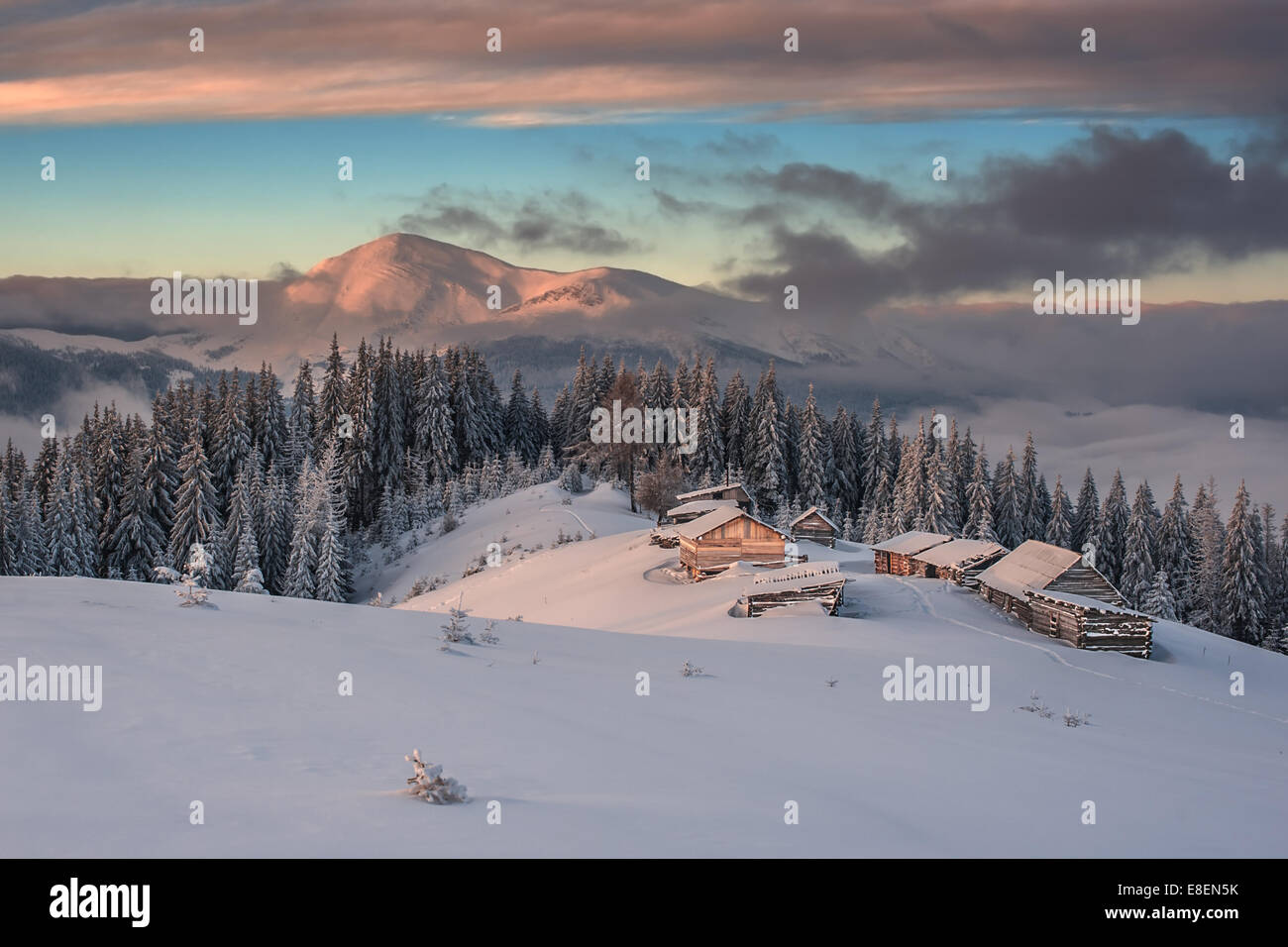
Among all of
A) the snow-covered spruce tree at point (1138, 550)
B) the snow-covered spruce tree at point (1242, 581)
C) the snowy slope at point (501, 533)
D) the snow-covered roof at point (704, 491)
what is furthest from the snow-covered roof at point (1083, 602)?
the snow-covered spruce tree at point (1138, 550)

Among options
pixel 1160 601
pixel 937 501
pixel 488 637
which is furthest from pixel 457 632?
pixel 937 501

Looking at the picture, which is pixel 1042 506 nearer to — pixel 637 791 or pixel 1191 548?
pixel 1191 548

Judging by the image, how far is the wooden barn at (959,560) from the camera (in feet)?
156

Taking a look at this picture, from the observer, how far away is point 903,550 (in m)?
54.4

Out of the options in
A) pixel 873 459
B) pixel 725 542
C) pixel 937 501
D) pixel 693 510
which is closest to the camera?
pixel 725 542

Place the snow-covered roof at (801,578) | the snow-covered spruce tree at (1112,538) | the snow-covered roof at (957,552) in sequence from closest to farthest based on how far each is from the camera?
the snow-covered roof at (801,578) < the snow-covered roof at (957,552) < the snow-covered spruce tree at (1112,538)

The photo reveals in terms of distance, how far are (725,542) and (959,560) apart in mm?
12587

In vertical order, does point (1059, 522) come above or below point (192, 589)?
below

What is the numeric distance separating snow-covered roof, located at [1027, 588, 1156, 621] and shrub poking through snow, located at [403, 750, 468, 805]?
35.4 m

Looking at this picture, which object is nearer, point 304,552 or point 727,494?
point 304,552

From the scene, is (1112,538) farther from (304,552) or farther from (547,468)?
(304,552)

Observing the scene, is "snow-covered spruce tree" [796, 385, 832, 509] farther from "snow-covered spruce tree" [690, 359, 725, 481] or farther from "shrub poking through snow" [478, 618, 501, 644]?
"shrub poking through snow" [478, 618, 501, 644]

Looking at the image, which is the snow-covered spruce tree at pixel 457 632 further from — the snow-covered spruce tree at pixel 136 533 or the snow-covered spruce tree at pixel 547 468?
the snow-covered spruce tree at pixel 547 468

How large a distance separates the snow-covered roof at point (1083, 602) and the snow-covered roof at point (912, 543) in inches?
549
